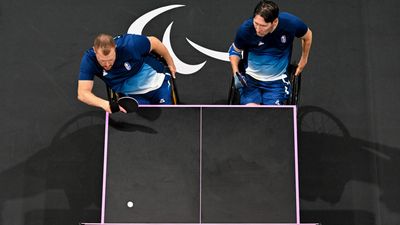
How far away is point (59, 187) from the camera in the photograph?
429cm

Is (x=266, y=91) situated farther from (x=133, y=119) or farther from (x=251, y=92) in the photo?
(x=133, y=119)

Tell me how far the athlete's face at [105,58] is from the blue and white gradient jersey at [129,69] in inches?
3.7

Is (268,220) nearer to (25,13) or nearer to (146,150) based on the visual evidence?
(146,150)

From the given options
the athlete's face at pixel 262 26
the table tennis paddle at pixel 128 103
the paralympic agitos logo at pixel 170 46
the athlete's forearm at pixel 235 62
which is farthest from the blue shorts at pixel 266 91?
the table tennis paddle at pixel 128 103

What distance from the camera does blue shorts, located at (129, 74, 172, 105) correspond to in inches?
158

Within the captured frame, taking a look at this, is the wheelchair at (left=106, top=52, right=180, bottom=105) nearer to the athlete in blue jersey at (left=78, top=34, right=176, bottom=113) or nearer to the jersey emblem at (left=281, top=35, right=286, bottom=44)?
the athlete in blue jersey at (left=78, top=34, right=176, bottom=113)

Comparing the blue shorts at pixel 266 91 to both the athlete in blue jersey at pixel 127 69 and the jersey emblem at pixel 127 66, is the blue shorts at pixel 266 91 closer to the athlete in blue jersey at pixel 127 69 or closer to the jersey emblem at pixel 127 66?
the athlete in blue jersey at pixel 127 69

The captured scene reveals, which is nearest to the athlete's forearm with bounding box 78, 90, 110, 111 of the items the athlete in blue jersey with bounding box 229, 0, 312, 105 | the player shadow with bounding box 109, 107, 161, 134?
the player shadow with bounding box 109, 107, 161, 134

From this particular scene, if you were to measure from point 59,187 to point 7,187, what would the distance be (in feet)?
1.26

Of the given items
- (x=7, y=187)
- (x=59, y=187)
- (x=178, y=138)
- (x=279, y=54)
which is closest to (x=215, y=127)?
(x=178, y=138)

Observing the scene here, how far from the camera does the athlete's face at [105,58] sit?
11.6 ft

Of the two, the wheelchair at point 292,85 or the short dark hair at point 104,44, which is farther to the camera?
the wheelchair at point 292,85

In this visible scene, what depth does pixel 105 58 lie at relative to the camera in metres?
3.55

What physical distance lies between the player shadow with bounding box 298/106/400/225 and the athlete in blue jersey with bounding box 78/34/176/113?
1.14 meters
